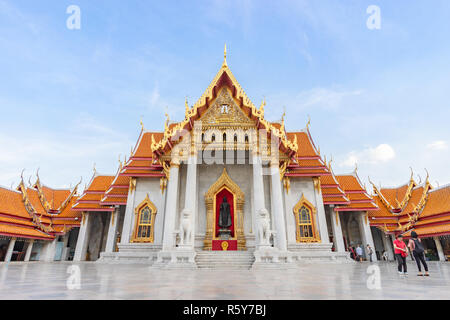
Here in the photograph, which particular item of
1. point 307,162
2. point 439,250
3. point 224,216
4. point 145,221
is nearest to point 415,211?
point 439,250

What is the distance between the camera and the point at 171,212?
→ 34.7 ft

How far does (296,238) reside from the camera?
13.2m

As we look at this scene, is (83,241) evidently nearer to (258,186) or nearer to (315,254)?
(258,186)

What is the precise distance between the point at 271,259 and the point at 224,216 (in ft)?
14.0

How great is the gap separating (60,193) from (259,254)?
19824 mm

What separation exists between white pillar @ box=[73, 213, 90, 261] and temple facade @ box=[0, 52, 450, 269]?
7 cm

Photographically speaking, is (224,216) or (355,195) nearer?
(224,216)

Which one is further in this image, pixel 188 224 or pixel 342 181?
pixel 342 181

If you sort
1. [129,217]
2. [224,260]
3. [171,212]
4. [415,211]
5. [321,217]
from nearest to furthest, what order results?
[224,260]
[171,212]
[321,217]
[129,217]
[415,211]

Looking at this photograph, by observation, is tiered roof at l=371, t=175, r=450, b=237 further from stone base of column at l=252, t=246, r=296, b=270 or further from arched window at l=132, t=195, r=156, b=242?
arched window at l=132, t=195, r=156, b=242

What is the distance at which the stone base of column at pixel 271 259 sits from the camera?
8656 millimetres
